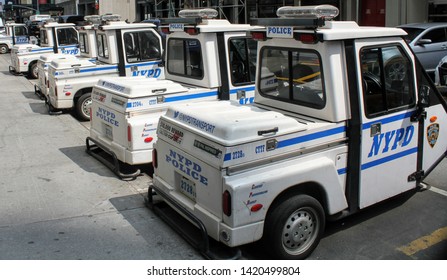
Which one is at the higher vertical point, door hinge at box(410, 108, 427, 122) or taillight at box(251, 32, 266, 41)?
taillight at box(251, 32, 266, 41)

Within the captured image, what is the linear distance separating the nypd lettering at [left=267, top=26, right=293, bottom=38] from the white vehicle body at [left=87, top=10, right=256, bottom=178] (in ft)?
6.83

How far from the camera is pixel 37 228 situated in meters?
5.26

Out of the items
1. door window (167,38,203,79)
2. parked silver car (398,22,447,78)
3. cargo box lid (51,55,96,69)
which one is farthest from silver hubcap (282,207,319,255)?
parked silver car (398,22,447,78)

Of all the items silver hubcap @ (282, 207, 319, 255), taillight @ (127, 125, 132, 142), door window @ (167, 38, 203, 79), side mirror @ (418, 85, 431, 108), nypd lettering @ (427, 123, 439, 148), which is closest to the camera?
silver hubcap @ (282, 207, 319, 255)

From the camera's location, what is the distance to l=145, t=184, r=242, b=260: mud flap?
4.45 meters

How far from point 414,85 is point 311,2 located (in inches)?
679

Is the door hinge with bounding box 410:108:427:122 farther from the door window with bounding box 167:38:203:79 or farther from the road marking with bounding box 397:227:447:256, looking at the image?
the door window with bounding box 167:38:203:79

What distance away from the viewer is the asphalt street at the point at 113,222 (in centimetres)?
472

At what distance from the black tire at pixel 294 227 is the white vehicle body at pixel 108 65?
20.1 ft

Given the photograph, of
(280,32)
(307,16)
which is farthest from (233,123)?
(307,16)

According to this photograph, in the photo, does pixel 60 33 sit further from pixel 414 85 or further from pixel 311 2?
pixel 414 85

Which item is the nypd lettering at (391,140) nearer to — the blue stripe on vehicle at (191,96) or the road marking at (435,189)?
the road marking at (435,189)

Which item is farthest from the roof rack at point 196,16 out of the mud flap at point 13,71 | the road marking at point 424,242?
the mud flap at point 13,71

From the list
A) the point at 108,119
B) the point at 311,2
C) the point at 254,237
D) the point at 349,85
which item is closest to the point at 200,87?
the point at 108,119
